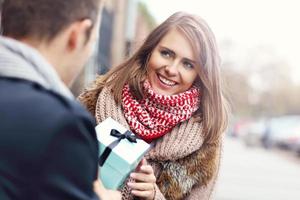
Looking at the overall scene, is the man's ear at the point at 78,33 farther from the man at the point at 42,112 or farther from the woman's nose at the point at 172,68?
the woman's nose at the point at 172,68

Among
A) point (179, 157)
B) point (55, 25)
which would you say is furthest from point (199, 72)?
point (55, 25)

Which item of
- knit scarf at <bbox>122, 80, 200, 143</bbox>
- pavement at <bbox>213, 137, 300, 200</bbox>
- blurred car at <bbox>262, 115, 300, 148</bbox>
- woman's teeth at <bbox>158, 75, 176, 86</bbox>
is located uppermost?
woman's teeth at <bbox>158, 75, 176, 86</bbox>

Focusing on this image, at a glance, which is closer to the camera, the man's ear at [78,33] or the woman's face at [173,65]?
the man's ear at [78,33]

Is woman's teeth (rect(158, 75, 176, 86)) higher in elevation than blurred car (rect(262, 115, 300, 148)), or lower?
higher

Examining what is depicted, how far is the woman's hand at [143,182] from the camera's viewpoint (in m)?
2.13

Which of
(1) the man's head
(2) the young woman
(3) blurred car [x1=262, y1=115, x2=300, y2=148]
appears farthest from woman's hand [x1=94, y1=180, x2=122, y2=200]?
(3) blurred car [x1=262, y1=115, x2=300, y2=148]

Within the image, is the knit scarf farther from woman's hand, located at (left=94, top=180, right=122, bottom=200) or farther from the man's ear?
the man's ear

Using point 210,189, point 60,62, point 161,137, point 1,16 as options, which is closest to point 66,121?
point 60,62

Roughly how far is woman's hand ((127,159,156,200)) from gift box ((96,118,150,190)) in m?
0.17

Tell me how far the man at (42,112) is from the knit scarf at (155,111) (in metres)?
0.80

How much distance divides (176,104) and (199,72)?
0.17m

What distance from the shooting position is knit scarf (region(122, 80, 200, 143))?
2332 mm

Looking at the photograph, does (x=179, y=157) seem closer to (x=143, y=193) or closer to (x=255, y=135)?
(x=143, y=193)

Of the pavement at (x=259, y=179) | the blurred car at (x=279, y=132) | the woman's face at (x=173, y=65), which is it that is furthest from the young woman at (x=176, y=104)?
the blurred car at (x=279, y=132)
